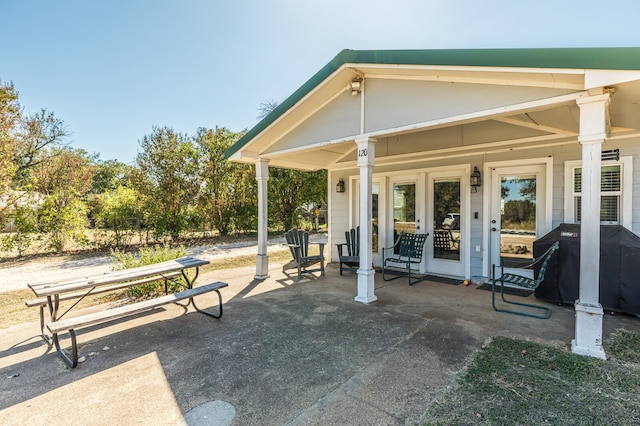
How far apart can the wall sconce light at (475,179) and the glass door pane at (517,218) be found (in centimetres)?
33

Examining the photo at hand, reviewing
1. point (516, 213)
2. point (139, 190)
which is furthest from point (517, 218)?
point (139, 190)

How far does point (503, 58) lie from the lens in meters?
2.84

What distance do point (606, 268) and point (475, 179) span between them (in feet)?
6.94

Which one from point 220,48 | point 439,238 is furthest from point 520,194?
point 220,48

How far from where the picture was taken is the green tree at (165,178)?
963 cm

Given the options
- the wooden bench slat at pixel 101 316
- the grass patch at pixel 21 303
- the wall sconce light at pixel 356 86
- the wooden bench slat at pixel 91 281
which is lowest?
the grass patch at pixel 21 303

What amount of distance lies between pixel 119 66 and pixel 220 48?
9.81 feet

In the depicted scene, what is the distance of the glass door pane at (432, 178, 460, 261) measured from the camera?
552cm

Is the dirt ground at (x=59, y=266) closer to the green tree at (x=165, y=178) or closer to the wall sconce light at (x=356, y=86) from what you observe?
the green tree at (x=165, y=178)

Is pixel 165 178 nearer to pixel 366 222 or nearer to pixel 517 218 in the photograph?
pixel 366 222

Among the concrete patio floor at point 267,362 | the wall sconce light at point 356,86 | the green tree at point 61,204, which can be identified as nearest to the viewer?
the concrete patio floor at point 267,362

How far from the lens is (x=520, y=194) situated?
489cm


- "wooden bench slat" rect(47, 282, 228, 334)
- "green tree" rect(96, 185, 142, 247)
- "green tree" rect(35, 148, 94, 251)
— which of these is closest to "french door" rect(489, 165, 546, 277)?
"wooden bench slat" rect(47, 282, 228, 334)

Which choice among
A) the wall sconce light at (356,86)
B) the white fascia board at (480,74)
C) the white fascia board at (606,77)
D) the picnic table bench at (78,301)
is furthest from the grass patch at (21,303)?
the white fascia board at (606,77)
